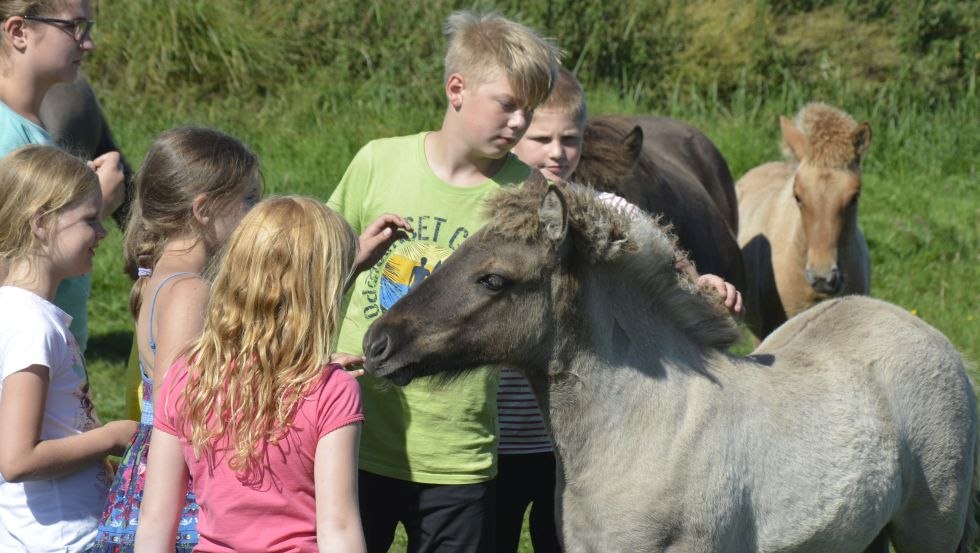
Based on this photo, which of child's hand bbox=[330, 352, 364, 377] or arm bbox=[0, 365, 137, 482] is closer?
arm bbox=[0, 365, 137, 482]

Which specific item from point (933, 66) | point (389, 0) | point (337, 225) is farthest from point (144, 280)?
point (933, 66)

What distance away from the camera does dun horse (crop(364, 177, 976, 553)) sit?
338 cm

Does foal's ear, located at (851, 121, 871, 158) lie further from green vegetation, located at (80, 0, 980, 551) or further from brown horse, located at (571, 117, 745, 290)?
green vegetation, located at (80, 0, 980, 551)

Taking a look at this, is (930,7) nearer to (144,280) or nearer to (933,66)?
(933,66)

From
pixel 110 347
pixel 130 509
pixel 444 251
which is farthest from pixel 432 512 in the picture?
pixel 110 347

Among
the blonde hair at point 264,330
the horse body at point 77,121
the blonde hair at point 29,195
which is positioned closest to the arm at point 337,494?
the blonde hair at point 264,330

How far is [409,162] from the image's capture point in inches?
151

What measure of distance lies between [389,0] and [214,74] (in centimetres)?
212

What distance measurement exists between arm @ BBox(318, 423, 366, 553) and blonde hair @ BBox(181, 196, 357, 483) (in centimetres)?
12

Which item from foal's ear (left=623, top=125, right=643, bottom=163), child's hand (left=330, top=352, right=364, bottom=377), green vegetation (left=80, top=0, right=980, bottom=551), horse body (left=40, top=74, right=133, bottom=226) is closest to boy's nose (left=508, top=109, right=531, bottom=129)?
child's hand (left=330, top=352, right=364, bottom=377)

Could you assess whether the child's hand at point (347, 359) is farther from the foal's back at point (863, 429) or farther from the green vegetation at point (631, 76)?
the green vegetation at point (631, 76)

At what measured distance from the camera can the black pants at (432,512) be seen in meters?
3.77

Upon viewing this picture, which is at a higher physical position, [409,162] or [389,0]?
[409,162]

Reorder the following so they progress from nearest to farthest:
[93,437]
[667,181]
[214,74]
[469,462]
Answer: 1. [93,437]
2. [469,462]
3. [667,181]
4. [214,74]
